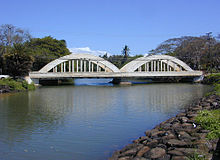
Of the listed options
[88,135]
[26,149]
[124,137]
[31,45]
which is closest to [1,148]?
[26,149]

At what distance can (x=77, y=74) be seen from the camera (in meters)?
43.0

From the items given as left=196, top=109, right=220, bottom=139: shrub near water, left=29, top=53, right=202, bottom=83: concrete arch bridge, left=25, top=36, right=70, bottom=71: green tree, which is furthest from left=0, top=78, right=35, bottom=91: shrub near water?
left=196, top=109, right=220, bottom=139: shrub near water

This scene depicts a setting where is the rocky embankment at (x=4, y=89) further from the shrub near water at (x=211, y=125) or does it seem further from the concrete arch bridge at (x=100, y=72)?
the shrub near water at (x=211, y=125)

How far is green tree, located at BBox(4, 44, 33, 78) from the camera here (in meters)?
34.2

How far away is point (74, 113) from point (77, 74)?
27565 mm

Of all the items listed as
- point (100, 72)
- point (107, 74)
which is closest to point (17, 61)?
point (100, 72)

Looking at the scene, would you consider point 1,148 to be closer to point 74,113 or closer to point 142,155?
point 142,155

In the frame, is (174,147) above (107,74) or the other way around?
the other way around

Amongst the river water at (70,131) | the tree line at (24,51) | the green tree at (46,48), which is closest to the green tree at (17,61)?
the tree line at (24,51)

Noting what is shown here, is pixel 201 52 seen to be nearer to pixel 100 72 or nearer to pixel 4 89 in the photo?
pixel 100 72

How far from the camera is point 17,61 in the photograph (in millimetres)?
34594

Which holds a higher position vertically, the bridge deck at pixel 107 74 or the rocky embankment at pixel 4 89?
the bridge deck at pixel 107 74

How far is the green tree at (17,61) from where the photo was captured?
3422cm

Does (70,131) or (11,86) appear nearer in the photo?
(70,131)
